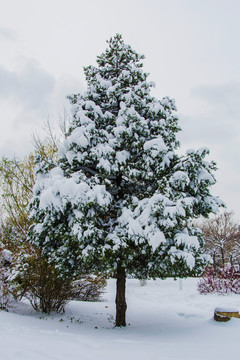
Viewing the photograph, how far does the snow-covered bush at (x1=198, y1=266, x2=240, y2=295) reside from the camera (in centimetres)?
1335

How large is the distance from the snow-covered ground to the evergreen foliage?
1.41m

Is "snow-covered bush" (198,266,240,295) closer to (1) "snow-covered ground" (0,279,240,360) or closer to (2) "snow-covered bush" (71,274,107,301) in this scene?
(1) "snow-covered ground" (0,279,240,360)

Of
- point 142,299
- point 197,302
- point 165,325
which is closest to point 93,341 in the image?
point 165,325

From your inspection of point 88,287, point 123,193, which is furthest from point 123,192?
point 88,287

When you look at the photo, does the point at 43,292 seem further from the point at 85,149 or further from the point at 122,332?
the point at 85,149

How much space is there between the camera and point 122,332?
6.80 metres

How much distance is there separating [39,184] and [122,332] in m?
4.25

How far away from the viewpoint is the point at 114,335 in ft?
20.7

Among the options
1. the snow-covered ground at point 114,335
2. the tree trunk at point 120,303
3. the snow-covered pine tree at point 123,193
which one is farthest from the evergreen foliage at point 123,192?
the snow-covered ground at point 114,335

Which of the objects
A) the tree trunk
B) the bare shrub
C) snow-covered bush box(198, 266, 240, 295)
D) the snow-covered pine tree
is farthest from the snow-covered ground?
snow-covered bush box(198, 266, 240, 295)

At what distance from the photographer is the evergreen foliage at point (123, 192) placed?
608 cm

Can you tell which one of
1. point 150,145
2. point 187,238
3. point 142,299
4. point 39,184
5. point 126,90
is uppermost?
point 126,90

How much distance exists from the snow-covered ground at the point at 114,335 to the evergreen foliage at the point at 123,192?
4.62 feet

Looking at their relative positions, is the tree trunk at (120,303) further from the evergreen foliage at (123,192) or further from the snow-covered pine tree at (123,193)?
the evergreen foliage at (123,192)
